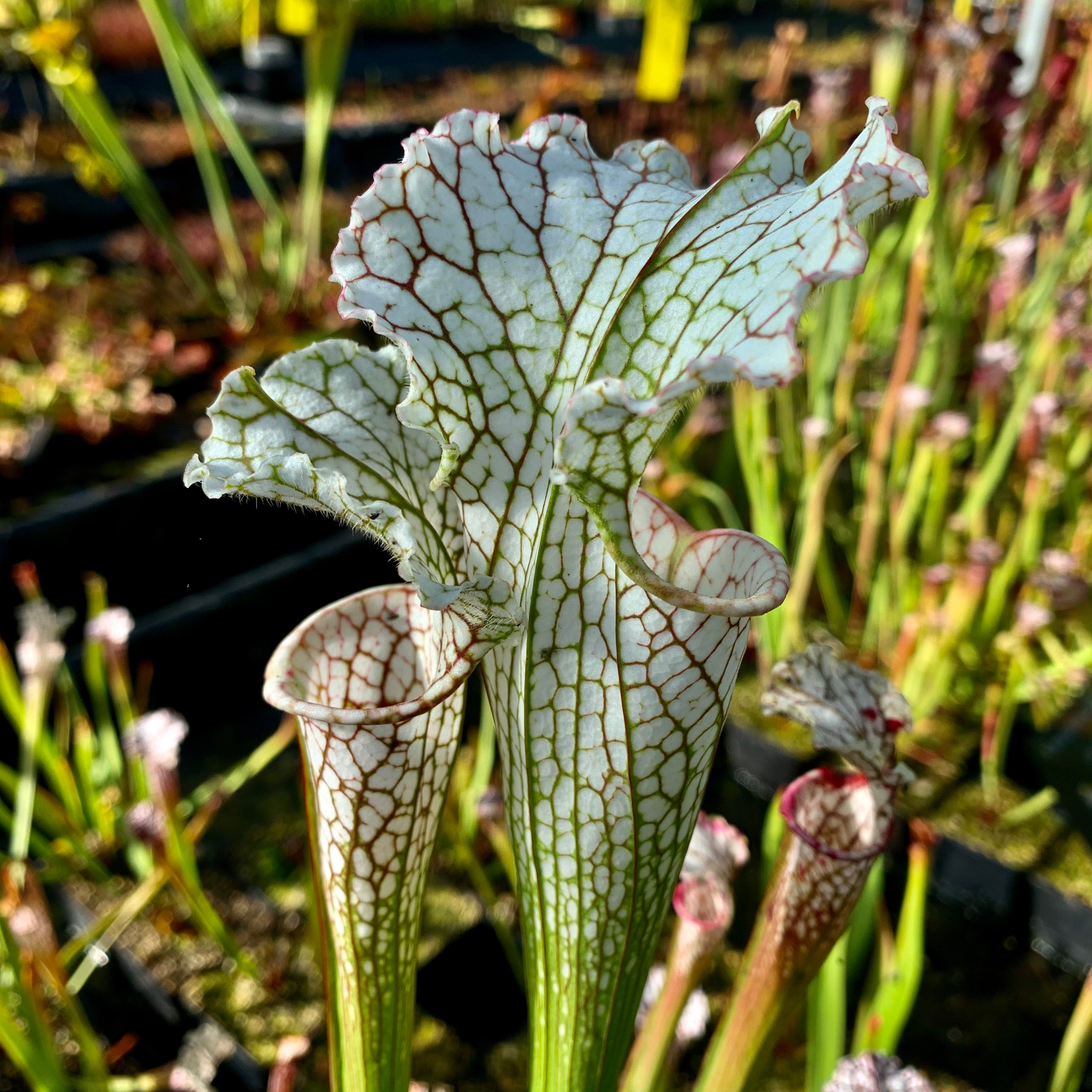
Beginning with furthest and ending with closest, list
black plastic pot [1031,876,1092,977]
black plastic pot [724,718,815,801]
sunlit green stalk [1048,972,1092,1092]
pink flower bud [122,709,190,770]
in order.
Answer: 1. black plastic pot [724,718,815,801]
2. black plastic pot [1031,876,1092,977]
3. pink flower bud [122,709,190,770]
4. sunlit green stalk [1048,972,1092,1092]

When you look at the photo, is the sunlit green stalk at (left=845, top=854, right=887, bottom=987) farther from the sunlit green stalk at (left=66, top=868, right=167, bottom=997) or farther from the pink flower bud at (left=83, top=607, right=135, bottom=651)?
the pink flower bud at (left=83, top=607, right=135, bottom=651)

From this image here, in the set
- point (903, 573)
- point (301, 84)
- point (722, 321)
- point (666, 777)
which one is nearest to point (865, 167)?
point (722, 321)

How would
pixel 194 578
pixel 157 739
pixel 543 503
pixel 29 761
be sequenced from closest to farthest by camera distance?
pixel 543 503 → pixel 157 739 → pixel 29 761 → pixel 194 578

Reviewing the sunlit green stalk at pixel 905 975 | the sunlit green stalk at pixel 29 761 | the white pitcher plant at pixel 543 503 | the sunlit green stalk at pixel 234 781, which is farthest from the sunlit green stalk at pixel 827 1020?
the sunlit green stalk at pixel 29 761

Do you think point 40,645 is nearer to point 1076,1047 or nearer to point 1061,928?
point 1076,1047

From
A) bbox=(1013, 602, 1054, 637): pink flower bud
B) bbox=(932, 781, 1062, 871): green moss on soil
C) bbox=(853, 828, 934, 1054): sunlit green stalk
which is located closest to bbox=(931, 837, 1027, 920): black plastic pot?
bbox=(932, 781, 1062, 871): green moss on soil

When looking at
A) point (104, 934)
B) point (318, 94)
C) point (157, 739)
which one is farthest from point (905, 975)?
point (318, 94)

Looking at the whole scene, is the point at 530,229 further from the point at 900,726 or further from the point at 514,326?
the point at 900,726
